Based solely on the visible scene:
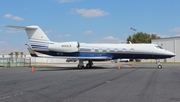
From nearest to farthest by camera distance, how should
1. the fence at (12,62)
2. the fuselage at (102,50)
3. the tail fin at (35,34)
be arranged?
the fuselage at (102,50), the tail fin at (35,34), the fence at (12,62)

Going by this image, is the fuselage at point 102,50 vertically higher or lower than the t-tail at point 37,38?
lower

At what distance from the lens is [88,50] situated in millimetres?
35125

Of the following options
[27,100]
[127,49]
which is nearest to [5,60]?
[127,49]

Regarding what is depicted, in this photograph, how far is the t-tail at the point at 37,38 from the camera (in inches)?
1432

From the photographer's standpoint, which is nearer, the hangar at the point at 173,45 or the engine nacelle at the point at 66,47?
the engine nacelle at the point at 66,47

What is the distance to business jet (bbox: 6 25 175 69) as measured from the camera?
111ft

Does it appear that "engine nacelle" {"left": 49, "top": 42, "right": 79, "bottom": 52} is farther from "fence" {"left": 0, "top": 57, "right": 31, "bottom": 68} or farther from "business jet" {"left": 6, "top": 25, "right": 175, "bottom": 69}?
"fence" {"left": 0, "top": 57, "right": 31, "bottom": 68}

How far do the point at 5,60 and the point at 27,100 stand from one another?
40832 mm

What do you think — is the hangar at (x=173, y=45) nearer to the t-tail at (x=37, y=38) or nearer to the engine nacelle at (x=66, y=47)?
the engine nacelle at (x=66, y=47)

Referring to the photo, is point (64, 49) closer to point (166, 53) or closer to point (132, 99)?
point (166, 53)

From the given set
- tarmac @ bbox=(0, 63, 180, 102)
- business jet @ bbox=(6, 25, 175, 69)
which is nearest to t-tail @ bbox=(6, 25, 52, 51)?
business jet @ bbox=(6, 25, 175, 69)

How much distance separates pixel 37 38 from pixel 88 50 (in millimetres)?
7833

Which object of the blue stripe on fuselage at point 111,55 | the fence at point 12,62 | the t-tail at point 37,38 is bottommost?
the fence at point 12,62

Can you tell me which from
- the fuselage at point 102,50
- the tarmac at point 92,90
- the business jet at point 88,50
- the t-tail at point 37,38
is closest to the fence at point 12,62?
the t-tail at point 37,38
